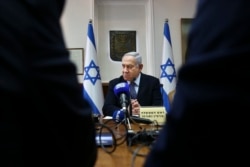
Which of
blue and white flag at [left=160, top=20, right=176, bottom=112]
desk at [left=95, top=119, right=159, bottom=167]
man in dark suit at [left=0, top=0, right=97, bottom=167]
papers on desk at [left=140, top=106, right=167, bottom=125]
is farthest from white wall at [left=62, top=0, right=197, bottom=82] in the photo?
man in dark suit at [left=0, top=0, right=97, bottom=167]

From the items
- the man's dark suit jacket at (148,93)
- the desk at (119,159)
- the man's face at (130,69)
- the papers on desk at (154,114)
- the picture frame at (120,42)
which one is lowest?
the desk at (119,159)

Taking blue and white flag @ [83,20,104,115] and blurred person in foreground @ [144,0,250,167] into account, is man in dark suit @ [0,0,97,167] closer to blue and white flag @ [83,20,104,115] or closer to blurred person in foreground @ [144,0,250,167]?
blurred person in foreground @ [144,0,250,167]

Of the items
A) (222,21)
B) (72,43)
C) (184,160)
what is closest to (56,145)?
(184,160)

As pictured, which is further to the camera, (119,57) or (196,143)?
(119,57)

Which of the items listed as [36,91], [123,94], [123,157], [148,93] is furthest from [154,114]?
[36,91]

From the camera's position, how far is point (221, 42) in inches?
20.3

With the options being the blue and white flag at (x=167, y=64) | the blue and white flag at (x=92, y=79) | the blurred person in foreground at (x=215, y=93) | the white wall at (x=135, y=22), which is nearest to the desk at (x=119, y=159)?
the blurred person in foreground at (x=215, y=93)

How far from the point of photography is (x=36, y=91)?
557 millimetres

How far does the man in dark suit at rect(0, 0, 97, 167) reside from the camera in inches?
21.7

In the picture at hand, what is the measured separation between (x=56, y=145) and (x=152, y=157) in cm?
15

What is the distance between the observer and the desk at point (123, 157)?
4.08 feet

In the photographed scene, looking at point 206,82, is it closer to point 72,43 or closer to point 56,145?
point 56,145

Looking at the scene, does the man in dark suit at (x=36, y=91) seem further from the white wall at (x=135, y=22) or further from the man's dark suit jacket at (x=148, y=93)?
the white wall at (x=135, y=22)

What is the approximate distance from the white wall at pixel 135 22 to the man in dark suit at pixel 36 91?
4.70m
